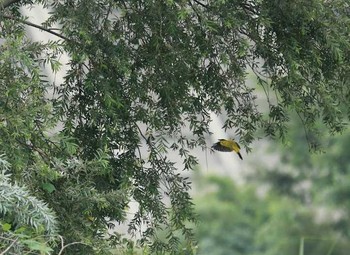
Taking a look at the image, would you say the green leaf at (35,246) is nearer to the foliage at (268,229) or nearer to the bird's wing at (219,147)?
the foliage at (268,229)

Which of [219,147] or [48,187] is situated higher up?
[219,147]

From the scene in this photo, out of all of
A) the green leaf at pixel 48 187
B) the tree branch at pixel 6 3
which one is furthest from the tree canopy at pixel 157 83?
the green leaf at pixel 48 187

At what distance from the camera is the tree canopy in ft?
15.5

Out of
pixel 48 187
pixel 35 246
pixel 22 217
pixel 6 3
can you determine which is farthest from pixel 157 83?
pixel 35 246

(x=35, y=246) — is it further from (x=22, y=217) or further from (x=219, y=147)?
(x=219, y=147)

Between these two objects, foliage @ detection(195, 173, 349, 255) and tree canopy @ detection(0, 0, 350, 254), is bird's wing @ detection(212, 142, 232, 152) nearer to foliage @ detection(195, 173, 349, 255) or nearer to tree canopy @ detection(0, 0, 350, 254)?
tree canopy @ detection(0, 0, 350, 254)

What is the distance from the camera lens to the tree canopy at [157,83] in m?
4.73

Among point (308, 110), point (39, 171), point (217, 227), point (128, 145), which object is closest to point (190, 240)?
point (128, 145)

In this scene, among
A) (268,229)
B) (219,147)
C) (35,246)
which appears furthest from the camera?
(219,147)

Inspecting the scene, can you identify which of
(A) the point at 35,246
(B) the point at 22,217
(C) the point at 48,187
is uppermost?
(C) the point at 48,187

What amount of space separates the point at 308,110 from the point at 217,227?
8.17 feet

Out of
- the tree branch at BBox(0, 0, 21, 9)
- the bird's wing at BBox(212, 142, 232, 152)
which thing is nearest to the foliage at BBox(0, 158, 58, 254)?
the tree branch at BBox(0, 0, 21, 9)

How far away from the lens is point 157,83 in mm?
5383

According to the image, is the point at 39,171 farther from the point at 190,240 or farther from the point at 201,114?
the point at 201,114
